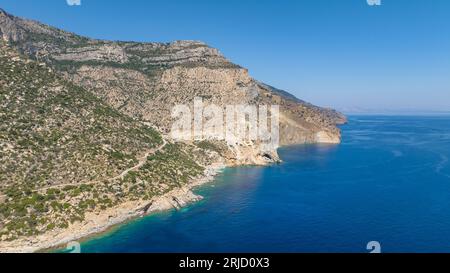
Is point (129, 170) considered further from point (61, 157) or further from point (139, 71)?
point (139, 71)

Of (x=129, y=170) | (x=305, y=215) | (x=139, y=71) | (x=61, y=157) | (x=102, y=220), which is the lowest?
(x=305, y=215)

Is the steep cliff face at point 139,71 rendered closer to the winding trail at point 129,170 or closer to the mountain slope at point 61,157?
the winding trail at point 129,170

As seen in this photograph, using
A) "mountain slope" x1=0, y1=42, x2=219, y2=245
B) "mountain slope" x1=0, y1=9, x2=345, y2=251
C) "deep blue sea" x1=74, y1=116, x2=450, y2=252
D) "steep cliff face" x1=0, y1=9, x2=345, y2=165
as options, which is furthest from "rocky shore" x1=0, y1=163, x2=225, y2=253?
"steep cliff face" x1=0, y1=9, x2=345, y2=165

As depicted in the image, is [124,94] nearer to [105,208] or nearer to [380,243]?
[105,208]

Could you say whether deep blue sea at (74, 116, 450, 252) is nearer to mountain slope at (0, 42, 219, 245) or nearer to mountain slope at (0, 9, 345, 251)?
mountain slope at (0, 9, 345, 251)

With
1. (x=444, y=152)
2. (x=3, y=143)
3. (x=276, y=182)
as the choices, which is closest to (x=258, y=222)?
(x=276, y=182)

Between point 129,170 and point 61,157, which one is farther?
point 129,170

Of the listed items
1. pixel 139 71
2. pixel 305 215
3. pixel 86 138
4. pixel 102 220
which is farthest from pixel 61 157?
pixel 139 71
